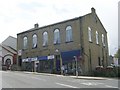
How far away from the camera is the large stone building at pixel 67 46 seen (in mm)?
44938

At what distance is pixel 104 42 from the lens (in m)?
55.9

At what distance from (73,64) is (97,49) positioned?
25.0 ft

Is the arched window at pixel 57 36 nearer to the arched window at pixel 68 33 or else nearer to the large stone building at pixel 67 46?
the large stone building at pixel 67 46

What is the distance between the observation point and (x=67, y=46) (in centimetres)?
4666

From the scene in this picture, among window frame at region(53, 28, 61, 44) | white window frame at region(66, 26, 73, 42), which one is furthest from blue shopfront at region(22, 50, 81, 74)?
window frame at region(53, 28, 61, 44)

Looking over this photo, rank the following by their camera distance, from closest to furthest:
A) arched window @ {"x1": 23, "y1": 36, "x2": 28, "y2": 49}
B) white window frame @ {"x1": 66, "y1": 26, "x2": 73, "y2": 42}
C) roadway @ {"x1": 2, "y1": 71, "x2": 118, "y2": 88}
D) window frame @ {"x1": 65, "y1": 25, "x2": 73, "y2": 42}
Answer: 1. roadway @ {"x1": 2, "y1": 71, "x2": 118, "y2": 88}
2. window frame @ {"x1": 65, "y1": 25, "x2": 73, "y2": 42}
3. white window frame @ {"x1": 66, "y1": 26, "x2": 73, "y2": 42}
4. arched window @ {"x1": 23, "y1": 36, "x2": 28, "y2": 49}

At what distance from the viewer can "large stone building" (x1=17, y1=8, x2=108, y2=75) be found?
147 ft

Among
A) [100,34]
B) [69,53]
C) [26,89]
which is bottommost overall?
[26,89]

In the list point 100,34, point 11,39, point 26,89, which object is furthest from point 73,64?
point 11,39

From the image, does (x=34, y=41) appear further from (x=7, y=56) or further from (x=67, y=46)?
(x=7, y=56)

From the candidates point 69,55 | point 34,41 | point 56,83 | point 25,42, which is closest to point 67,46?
point 69,55

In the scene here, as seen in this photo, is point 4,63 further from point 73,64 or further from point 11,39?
point 73,64

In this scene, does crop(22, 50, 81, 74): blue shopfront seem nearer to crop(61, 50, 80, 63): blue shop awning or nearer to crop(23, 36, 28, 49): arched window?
crop(61, 50, 80, 63): blue shop awning

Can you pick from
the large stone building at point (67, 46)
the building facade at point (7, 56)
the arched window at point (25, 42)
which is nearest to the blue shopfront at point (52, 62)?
the large stone building at point (67, 46)
